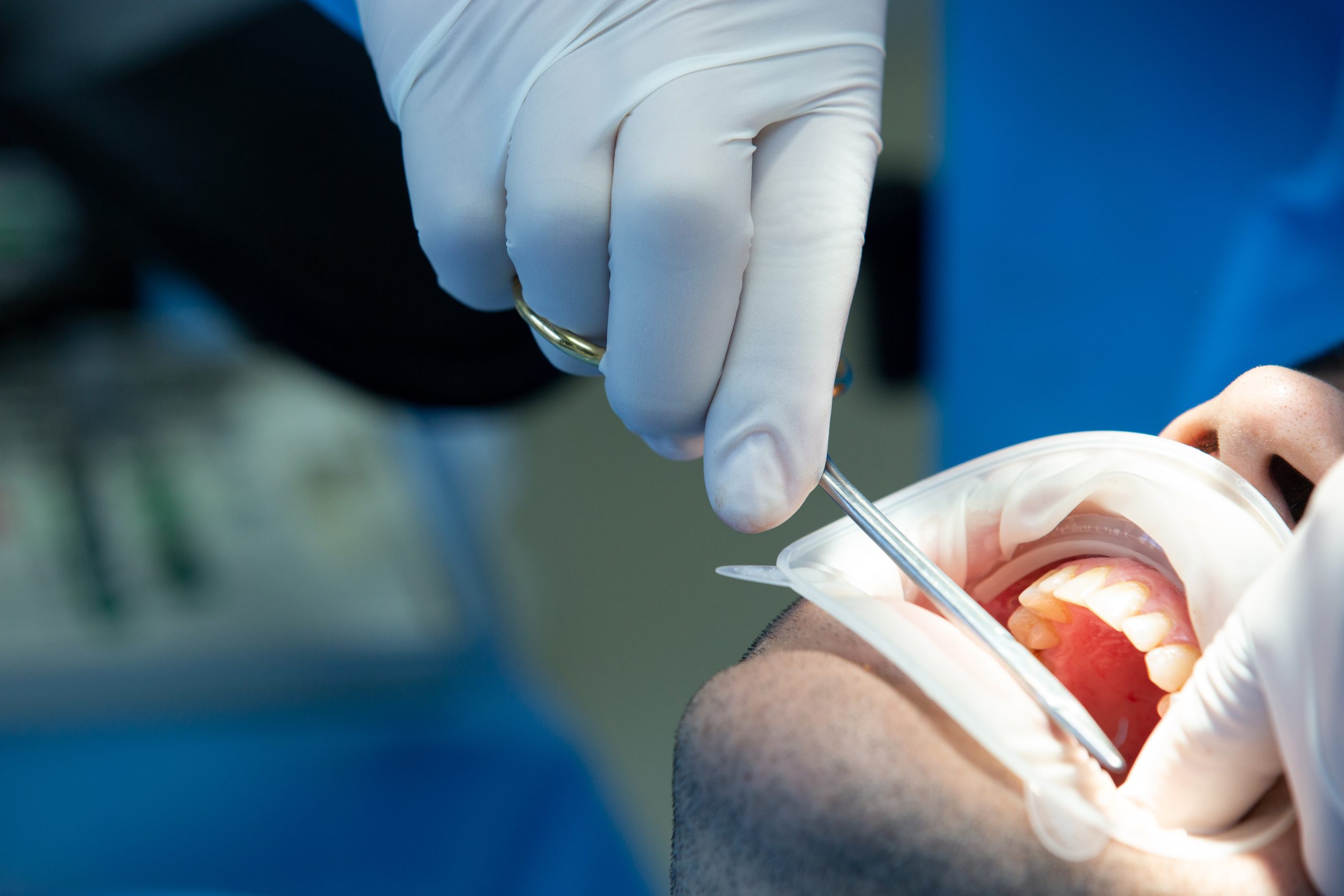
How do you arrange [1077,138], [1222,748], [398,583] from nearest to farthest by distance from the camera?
1. [1222,748]
2. [1077,138]
3. [398,583]

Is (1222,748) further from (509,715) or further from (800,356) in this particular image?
(509,715)

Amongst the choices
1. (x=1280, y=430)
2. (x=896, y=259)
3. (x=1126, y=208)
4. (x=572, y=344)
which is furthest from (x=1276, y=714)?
(x=896, y=259)

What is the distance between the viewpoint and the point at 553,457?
2.78 metres

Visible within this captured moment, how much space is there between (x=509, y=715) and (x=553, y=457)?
94 centimetres

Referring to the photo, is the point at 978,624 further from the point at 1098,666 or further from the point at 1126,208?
the point at 1126,208

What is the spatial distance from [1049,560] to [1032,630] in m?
0.06

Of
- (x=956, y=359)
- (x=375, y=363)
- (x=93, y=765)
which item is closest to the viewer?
(x=956, y=359)

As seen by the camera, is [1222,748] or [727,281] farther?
[727,281]

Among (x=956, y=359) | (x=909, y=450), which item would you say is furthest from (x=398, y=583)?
(x=956, y=359)

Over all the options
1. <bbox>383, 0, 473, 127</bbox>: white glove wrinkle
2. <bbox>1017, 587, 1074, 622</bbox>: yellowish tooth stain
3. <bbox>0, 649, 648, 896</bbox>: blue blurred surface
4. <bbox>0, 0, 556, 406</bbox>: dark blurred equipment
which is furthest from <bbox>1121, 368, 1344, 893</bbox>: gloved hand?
<bbox>0, 649, 648, 896</bbox>: blue blurred surface

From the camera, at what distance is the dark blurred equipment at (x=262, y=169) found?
1376 millimetres

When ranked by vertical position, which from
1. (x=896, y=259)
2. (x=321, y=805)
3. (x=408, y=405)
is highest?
(x=896, y=259)

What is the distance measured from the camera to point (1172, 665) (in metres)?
0.64

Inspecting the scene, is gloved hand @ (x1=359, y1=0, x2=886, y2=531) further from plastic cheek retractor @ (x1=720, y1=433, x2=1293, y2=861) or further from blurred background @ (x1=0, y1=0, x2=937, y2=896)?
blurred background @ (x1=0, y1=0, x2=937, y2=896)
